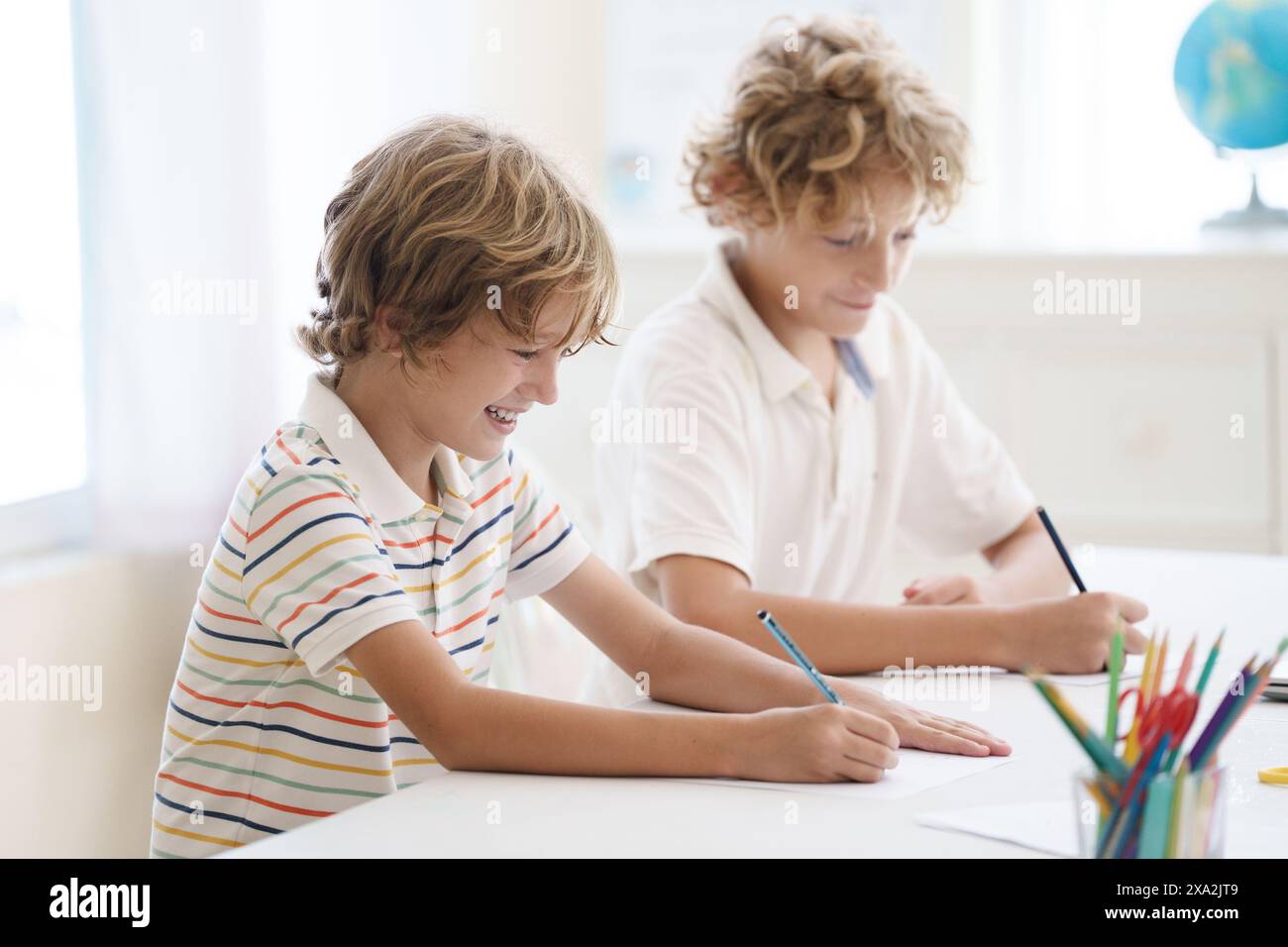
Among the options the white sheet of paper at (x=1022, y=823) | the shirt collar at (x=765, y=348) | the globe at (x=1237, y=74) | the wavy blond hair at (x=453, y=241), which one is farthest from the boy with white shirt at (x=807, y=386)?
the globe at (x=1237, y=74)

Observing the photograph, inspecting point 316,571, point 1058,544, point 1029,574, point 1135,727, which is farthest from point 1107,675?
point 316,571

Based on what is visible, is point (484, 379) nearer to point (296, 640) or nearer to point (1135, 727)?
point (296, 640)

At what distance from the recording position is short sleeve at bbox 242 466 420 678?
0.94 m

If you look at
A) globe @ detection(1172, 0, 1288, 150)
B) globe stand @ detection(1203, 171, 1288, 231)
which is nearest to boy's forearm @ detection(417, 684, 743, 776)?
globe @ detection(1172, 0, 1288, 150)

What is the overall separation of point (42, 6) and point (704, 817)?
4.03 feet

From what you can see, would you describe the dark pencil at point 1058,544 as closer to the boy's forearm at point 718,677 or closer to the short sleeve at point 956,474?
the boy's forearm at point 718,677

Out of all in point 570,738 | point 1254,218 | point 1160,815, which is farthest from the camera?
point 1254,218

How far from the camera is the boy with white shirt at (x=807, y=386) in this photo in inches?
54.1

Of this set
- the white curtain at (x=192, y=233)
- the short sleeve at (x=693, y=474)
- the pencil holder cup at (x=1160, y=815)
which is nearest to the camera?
the pencil holder cup at (x=1160, y=815)

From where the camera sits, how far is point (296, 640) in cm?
96

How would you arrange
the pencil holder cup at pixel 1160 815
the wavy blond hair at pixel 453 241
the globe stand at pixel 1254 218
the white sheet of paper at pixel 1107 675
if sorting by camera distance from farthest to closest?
the globe stand at pixel 1254 218, the white sheet of paper at pixel 1107 675, the wavy blond hair at pixel 453 241, the pencil holder cup at pixel 1160 815

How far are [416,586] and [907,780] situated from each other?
43 cm

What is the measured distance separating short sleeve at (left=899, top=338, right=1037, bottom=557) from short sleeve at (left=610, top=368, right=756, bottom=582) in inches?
11.0
